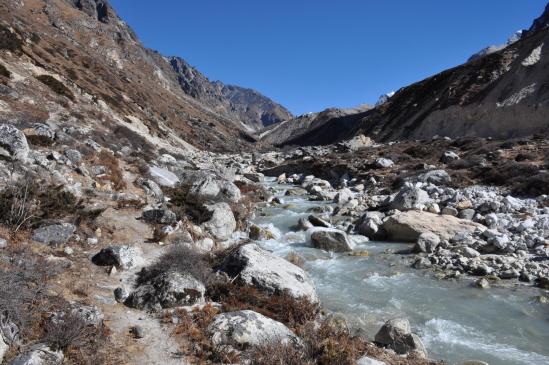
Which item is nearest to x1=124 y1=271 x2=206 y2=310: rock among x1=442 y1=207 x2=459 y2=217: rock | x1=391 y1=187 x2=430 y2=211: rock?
x1=442 y1=207 x2=459 y2=217: rock

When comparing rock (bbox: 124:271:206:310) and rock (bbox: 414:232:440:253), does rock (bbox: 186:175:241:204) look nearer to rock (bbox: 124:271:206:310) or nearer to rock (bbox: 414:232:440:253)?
rock (bbox: 124:271:206:310)

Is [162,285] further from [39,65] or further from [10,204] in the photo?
[39,65]

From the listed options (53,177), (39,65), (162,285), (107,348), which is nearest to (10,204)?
(53,177)

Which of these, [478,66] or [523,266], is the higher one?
[478,66]

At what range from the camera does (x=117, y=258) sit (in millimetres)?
9422

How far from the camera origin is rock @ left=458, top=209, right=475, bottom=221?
17.2 metres

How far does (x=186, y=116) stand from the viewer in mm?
103750

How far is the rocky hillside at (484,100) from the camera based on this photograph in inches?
1528

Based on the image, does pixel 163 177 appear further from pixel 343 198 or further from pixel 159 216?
pixel 343 198

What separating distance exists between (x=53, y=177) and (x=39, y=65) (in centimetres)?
2425

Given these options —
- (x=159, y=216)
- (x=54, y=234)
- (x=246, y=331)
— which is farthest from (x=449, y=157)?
(x=54, y=234)

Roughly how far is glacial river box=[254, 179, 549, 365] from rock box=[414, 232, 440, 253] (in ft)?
3.16

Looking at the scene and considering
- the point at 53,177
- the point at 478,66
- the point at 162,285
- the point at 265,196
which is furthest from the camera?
the point at 478,66

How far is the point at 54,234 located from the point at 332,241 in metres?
8.91
